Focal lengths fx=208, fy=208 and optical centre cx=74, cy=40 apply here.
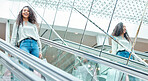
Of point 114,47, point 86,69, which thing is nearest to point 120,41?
point 114,47

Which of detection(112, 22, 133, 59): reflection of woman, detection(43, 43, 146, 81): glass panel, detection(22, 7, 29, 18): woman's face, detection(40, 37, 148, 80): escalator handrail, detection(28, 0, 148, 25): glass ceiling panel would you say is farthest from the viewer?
detection(28, 0, 148, 25): glass ceiling panel

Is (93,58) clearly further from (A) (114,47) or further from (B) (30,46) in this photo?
(B) (30,46)

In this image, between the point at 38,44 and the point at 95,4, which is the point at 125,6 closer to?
the point at 95,4

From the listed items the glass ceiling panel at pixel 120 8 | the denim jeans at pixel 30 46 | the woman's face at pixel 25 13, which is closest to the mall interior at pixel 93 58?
the glass ceiling panel at pixel 120 8

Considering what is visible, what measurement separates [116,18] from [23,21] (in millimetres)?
1701

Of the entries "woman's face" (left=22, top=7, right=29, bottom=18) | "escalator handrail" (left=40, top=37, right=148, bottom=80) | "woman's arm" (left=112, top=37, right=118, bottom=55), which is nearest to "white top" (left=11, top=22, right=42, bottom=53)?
"woman's face" (left=22, top=7, right=29, bottom=18)

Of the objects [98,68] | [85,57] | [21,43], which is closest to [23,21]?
[21,43]

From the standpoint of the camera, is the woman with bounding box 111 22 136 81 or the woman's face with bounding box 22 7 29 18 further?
the woman's face with bounding box 22 7 29 18

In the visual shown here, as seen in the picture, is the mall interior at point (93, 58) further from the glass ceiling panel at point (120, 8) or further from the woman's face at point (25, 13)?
the woman's face at point (25, 13)

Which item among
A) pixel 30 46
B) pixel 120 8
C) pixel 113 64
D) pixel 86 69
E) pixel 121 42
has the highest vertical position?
pixel 120 8

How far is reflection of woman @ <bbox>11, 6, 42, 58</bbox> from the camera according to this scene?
3.35m

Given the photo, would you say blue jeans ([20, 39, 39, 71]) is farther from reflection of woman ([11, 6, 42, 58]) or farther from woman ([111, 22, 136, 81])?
A: woman ([111, 22, 136, 81])

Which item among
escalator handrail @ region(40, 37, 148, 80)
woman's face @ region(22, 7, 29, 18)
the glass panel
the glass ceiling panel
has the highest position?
the glass ceiling panel

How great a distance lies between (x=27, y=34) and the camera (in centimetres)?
342
